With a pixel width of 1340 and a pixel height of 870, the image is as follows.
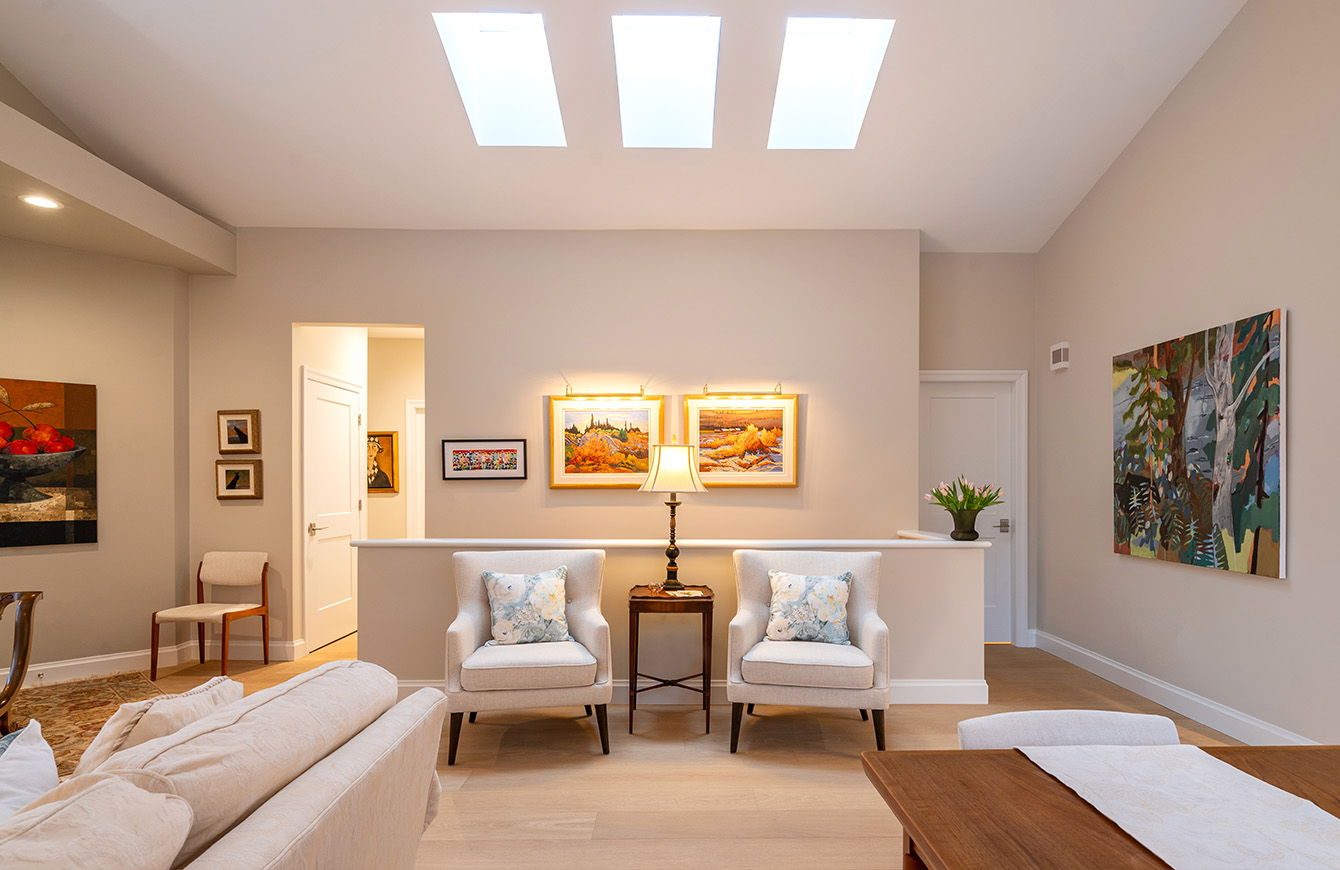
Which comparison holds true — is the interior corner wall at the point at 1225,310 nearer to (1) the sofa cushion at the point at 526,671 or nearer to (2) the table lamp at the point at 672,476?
(2) the table lamp at the point at 672,476

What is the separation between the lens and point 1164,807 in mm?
1173

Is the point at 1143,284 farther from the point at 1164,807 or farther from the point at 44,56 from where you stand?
the point at 44,56

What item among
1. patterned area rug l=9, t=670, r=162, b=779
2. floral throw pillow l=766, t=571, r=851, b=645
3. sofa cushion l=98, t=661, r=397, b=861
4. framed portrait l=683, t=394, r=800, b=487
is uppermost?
framed portrait l=683, t=394, r=800, b=487

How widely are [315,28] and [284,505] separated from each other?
306cm

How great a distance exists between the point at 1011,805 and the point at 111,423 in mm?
5559

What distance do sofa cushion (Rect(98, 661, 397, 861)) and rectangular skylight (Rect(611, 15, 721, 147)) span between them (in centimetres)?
369

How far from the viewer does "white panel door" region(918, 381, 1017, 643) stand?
5.64 meters

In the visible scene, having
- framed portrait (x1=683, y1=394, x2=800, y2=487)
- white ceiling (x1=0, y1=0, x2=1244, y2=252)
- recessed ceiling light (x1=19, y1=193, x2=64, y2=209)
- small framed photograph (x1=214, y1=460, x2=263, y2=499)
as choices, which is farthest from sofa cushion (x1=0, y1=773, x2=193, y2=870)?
small framed photograph (x1=214, y1=460, x2=263, y2=499)

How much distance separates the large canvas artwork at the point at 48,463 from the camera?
4.44 metres

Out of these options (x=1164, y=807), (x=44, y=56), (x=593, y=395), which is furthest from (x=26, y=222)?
(x=1164, y=807)

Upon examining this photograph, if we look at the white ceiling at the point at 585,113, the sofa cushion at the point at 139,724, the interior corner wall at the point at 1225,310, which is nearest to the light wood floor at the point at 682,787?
the interior corner wall at the point at 1225,310

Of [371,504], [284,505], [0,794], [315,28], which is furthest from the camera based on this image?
[371,504]

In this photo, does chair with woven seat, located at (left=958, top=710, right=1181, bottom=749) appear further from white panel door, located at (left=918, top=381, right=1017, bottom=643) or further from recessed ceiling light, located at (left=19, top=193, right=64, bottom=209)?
recessed ceiling light, located at (left=19, top=193, right=64, bottom=209)

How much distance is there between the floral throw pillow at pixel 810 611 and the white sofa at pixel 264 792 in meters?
2.12
